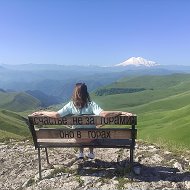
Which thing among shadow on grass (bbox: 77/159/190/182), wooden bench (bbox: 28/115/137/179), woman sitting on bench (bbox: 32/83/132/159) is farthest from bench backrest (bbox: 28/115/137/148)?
shadow on grass (bbox: 77/159/190/182)

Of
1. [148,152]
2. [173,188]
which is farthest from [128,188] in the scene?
[148,152]

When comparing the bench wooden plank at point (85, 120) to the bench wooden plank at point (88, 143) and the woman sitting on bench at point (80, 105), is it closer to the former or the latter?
the woman sitting on bench at point (80, 105)

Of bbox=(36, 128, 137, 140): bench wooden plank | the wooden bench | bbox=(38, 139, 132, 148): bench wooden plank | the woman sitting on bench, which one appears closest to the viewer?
the wooden bench

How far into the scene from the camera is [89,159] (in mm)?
14086

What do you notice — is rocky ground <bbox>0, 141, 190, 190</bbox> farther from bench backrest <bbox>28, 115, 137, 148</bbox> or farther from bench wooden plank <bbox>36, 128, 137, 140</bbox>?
bench wooden plank <bbox>36, 128, 137, 140</bbox>

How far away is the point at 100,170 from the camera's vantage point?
12.8 meters

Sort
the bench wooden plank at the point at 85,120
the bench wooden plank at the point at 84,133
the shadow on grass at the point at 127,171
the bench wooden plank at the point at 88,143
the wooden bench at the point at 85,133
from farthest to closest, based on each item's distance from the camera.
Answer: the bench wooden plank at the point at 88,143 → the bench wooden plank at the point at 84,133 → the shadow on grass at the point at 127,171 → the wooden bench at the point at 85,133 → the bench wooden plank at the point at 85,120

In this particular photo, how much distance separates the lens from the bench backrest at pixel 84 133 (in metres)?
11.9

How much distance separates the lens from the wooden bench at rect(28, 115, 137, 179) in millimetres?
11852

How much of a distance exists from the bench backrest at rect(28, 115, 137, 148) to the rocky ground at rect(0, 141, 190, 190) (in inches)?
40.4

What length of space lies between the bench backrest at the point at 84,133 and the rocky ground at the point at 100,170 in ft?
3.36

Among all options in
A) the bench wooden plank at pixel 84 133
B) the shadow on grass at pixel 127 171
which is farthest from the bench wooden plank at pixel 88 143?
the shadow on grass at pixel 127 171

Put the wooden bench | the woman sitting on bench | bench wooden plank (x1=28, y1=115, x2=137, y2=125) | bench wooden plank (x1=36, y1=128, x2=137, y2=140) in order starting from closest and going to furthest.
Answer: bench wooden plank (x1=28, y1=115, x2=137, y2=125) < the wooden bench < bench wooden plank (x1=36, y1=128, x2=137, y2=140) < the woman sitting on bench

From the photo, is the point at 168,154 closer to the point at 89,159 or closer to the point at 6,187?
the point at 89,159
